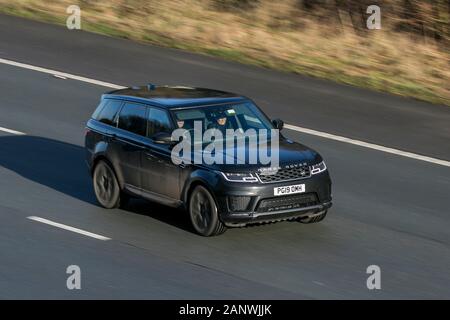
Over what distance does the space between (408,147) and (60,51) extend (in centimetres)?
889

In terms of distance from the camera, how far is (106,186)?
15.9 metres

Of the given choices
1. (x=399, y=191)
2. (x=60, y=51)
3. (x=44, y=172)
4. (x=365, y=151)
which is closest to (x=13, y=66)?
(x=60, y=51)

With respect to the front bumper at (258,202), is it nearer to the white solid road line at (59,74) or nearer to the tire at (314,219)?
the tire at (314,219)

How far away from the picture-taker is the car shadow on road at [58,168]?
626 inches

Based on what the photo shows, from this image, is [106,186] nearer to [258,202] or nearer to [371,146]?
[258,202]

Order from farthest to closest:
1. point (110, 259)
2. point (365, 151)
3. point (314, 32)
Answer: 1. point (314, 32)
2. point (365, 151)
3. point (110, 259)

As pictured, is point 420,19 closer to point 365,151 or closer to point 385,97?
point 385,97

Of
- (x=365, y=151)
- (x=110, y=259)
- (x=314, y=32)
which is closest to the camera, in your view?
(x=110, y=259)

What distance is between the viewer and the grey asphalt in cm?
1277

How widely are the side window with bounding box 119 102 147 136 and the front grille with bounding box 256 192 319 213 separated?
225cm

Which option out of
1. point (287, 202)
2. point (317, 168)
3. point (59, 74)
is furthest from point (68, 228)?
point (59, 74)

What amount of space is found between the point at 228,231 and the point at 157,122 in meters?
1.77

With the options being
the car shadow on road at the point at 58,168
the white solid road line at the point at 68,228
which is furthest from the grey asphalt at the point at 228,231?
the white solid road line at the point at 68,228

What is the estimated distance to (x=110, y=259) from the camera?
1357 centimetres
